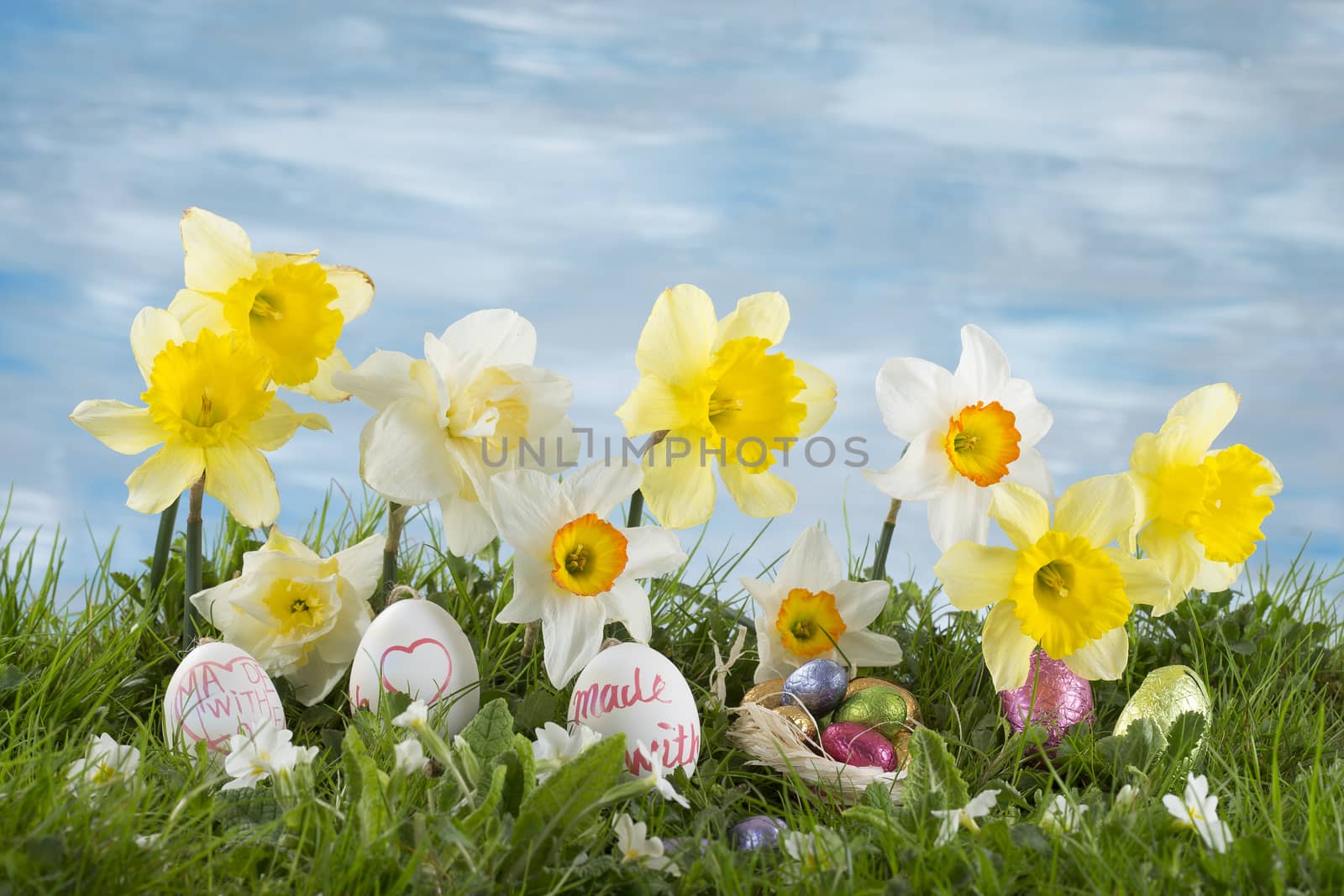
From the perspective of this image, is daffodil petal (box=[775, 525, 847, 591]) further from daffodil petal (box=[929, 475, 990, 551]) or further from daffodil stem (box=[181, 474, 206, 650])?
daffodil stem (box=[181, 474, 206, 650])

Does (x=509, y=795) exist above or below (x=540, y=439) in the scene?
below

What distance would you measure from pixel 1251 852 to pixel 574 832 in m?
0.84

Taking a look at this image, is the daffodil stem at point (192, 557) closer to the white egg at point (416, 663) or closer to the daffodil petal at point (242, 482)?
the daffodil petal at point (242, 482)

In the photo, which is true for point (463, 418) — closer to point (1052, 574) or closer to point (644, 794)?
point (644, 794)

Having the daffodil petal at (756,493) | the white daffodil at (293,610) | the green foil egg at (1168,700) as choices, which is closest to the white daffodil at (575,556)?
the daffodil petal at (756,493)

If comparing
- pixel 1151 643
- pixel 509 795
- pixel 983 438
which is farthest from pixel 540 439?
pixel 1151 643

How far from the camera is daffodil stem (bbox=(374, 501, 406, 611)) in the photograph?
2.10 metres

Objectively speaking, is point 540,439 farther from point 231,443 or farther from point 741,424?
point 231,443

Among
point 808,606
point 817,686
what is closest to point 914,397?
point 808,606

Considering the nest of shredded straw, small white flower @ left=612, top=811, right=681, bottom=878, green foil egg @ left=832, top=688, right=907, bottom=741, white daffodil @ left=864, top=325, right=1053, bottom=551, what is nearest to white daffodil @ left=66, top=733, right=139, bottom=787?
small white flower @ left=612, top=811, right=681, bottom=878

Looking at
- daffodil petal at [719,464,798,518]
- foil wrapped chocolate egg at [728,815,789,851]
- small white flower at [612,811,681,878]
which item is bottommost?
foil wrapped chocolate egg at [728,815,789,851]

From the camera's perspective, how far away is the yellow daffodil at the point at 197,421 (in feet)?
6.35

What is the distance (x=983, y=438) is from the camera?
2.11 meters

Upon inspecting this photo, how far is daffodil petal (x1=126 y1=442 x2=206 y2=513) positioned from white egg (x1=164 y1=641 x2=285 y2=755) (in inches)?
11.1
